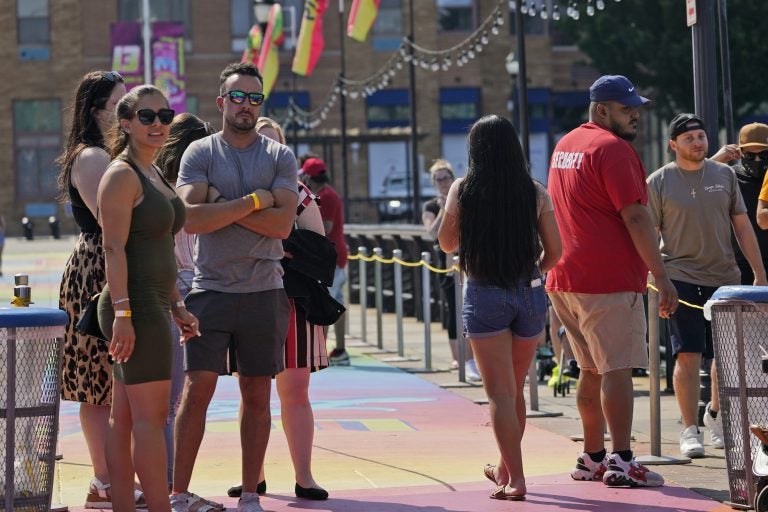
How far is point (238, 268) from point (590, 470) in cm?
230

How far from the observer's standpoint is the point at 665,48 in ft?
156

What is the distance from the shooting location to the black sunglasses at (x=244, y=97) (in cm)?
672

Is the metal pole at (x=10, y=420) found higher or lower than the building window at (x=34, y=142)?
lower

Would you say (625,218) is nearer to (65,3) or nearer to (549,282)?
(549,282)

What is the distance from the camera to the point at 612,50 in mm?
49312

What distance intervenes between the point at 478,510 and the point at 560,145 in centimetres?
192

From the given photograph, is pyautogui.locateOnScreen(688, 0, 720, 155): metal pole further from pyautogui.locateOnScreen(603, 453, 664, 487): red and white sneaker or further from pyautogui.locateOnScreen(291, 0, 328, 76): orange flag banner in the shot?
pyautogui.locateOnScreen(291, 0, 328, 76): orange flag banner

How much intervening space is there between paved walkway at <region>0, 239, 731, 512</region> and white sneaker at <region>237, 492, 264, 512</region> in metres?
0.34

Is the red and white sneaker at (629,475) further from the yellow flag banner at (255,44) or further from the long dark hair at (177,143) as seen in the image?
the yellow flag banner at (255,44)

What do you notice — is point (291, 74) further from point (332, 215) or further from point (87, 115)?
point (87, 115)

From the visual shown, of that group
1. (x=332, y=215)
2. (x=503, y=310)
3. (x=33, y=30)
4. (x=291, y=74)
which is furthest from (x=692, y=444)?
(x=33, y=30)

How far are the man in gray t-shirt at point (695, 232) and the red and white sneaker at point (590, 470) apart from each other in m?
0.96

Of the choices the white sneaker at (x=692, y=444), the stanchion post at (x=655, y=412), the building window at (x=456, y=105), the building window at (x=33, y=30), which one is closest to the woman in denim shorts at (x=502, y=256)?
the stanchion post at (x=655, y=412)

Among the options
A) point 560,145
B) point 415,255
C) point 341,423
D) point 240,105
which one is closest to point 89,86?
point 240,105
